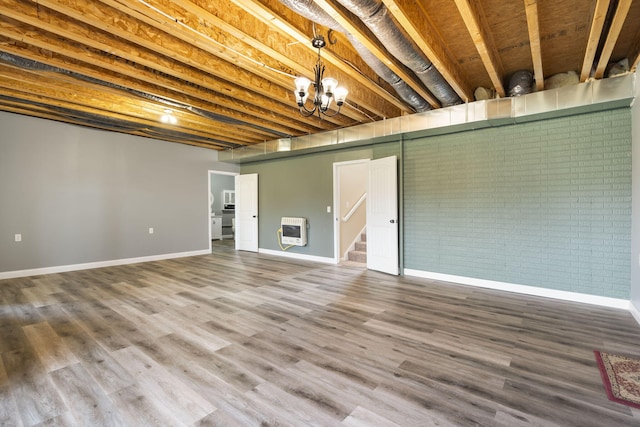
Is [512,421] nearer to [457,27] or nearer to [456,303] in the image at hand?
[456,303]

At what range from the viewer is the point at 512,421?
165 centimetres

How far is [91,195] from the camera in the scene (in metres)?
5.56

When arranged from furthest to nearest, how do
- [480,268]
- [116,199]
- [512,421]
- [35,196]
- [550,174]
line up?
[116,199] → [35,196] → [480,268] → [550,174] → [512,421]

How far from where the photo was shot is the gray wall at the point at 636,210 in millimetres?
3037

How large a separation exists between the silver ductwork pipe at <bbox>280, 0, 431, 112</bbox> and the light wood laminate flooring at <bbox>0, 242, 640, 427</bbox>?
8.36ft

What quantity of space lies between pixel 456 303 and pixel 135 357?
336 centimetres

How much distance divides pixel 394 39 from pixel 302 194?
443cm

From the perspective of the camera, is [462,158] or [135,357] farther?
[462,158]

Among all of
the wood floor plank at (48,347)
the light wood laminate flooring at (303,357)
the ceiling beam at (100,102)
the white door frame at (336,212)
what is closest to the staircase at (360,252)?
the white door frame at (336,212)

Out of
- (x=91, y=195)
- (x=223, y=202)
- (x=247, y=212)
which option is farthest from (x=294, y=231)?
(x=223, y=202)

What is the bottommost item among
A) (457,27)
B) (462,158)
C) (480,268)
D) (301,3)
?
(480,268)

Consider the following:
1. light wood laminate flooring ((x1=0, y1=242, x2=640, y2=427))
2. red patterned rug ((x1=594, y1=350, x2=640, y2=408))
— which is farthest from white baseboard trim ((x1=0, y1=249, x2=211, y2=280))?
red patterned rug ((x1=594, y1=350, x2=640, y2=408))

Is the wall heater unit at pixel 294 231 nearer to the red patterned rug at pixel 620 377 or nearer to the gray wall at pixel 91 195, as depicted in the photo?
the gray wall at pixel 91 195

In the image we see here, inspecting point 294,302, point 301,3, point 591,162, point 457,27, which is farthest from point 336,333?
point 591,162
